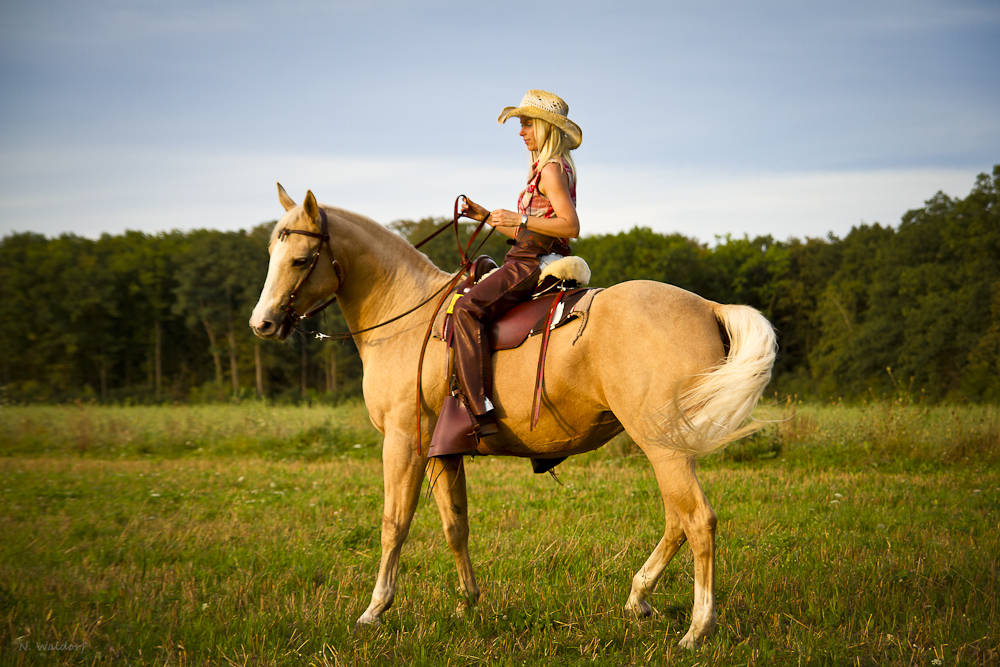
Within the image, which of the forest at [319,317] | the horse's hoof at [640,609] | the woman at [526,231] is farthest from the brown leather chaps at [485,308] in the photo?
the forest at [319,317]

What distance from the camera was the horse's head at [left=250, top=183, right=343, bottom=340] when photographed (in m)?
4.39

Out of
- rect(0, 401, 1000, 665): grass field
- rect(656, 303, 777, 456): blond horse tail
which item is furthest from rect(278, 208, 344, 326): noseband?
rect(656, 303, 777, 456): blond horse tail

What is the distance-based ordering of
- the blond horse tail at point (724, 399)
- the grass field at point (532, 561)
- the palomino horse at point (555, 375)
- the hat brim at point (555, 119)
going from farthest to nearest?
the hat brim at point (555, 119)
the grass field at point (532, 561)
the palomino horse at point (555, 375)
the blond horse tail at point (724, 399)

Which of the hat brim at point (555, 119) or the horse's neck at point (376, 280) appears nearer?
the hat brim at point (555, 119)

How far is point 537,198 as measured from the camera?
432 centimetres

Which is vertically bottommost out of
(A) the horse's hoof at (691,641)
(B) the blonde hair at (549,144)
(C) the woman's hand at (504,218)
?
(A) the horse's hoof at (691,641)

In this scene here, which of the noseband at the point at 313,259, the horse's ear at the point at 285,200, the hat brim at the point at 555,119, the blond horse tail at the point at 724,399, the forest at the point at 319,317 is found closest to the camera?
the blond horse tail at the point at 724,399

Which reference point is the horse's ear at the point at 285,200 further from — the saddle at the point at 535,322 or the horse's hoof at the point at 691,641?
the horse's hoof at the point at 691,641

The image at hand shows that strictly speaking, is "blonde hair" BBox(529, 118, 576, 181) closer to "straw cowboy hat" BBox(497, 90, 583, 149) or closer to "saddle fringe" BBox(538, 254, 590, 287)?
"straw cowboy hat" BBox(497, 90, 583, 149)

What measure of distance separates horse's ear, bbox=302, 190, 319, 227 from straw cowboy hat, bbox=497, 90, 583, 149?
140cm

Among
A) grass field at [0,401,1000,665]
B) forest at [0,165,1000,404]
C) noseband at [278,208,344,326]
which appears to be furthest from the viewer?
forest at [0,165,1000,404]

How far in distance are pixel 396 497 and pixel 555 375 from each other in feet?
4.49

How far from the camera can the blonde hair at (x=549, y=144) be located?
424 centimetres

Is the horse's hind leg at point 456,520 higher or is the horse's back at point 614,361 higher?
the horse's back at point 614,361
